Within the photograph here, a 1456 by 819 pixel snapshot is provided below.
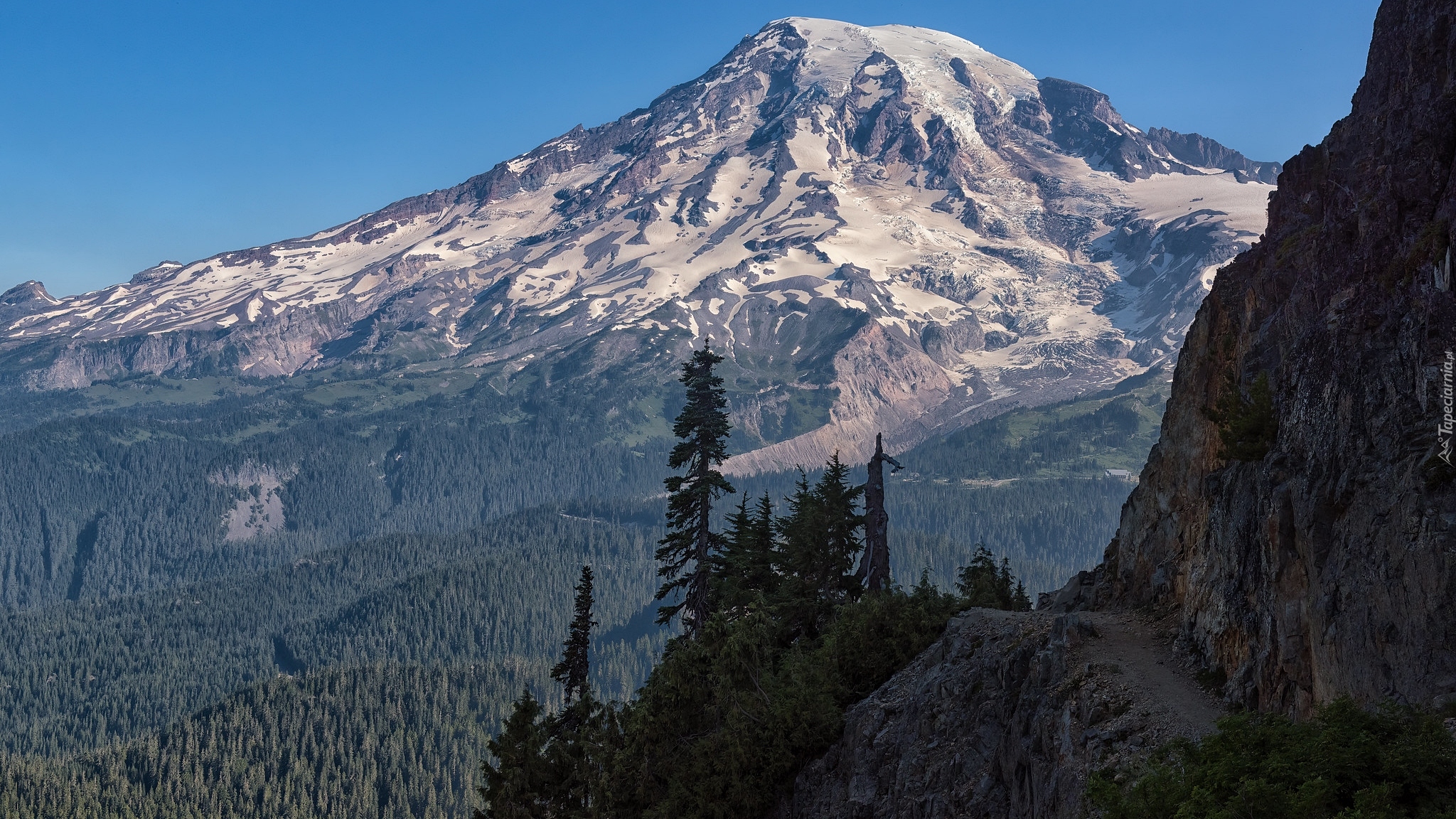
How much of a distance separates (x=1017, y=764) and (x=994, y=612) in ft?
40.4

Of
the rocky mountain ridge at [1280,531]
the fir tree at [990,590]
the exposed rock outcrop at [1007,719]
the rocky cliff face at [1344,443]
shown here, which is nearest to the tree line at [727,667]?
the fir tree at [990,590]

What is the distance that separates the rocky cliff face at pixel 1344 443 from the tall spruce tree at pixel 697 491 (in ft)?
83.7

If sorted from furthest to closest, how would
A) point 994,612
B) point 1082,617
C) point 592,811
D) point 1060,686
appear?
point 592,811
point 994,612
point 1082,617
point 1060,686

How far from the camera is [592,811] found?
51.5 meters

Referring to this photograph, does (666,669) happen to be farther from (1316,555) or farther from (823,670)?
(1316,555)

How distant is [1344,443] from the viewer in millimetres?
29047

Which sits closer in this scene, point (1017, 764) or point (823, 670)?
point (1017, 764)

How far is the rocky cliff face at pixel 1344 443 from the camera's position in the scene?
25.9 m

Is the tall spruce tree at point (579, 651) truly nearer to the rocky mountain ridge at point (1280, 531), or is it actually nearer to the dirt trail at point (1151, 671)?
the rocky mountain ridge at point (1280, 531)

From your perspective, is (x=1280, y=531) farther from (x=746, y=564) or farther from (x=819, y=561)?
(x=746, y=564)

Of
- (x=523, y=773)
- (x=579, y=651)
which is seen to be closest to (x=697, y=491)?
(x=579, y=651)

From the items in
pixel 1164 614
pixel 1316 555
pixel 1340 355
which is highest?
pixel 1340 355

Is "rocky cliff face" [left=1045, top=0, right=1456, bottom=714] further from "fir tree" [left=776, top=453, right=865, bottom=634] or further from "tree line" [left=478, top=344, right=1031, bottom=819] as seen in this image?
"fir tree" [left=776, top=453, right=865, bottom=634]

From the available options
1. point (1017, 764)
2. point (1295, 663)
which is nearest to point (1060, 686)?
point (1017, 764)
